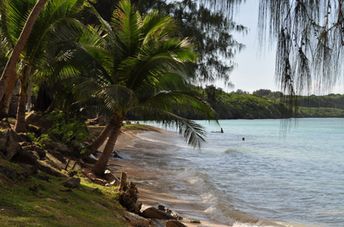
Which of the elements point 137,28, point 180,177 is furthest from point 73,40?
point 180,177

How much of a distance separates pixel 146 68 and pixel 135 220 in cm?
466

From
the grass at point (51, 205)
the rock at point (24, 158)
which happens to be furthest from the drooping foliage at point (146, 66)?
the grass at point (51, 205)

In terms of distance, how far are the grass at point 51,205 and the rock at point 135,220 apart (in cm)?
13

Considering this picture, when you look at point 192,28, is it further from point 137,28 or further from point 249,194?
point 249,194

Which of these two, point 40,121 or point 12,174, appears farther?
point 40,121

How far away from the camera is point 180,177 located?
16.8 metres

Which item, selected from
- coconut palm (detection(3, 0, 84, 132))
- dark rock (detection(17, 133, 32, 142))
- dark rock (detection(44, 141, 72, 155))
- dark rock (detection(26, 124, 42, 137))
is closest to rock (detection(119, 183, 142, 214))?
dark rock (detection(17, 133, 32, 142))

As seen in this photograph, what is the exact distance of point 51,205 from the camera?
17.8 feet

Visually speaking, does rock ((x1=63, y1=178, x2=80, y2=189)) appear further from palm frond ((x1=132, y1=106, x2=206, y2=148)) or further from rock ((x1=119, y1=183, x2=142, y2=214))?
palm frond ((x1=132, y1=106, x2=206, y2=148))

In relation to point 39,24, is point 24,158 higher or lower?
lower

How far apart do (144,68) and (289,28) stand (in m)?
8.57

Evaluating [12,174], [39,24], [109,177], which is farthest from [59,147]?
[12,174]

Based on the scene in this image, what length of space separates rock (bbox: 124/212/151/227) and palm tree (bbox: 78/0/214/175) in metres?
3.68

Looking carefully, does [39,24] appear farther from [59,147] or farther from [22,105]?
[59,147]
